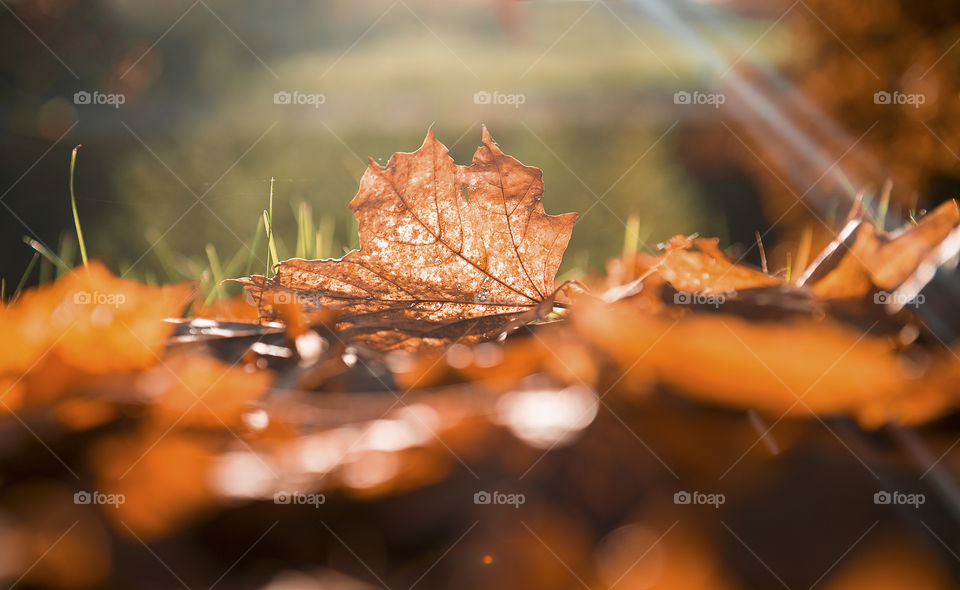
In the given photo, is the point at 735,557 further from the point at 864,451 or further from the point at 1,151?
the point at 1,151

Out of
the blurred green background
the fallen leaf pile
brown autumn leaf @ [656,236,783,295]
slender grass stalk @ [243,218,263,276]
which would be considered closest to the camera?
the fallen leaf pile

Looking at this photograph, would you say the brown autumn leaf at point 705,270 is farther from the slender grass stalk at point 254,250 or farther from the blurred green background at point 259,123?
the blurred green background at point 259,123

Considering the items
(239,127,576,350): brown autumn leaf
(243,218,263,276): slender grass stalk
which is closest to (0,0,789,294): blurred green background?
(243,218,263,276): slender grass stalk

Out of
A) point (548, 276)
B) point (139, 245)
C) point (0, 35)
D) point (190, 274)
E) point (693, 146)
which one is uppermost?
A: point (0, 35)

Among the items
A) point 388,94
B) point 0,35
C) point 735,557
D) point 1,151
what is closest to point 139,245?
point 1,151

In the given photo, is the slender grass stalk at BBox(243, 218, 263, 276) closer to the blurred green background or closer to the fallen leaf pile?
the fallen leaf pile

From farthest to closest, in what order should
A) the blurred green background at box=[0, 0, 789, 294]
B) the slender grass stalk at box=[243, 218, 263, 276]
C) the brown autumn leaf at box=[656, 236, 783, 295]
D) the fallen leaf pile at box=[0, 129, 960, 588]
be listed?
the blurred green background at box=[0, 0, 789, 294] → the slender grass stalk at box=[243, 218, 263, 276] → the brown autumn leaf at box=[656, 236, 783, 295] → the fallen leaf pile at box=[0, 129, 960, 588]

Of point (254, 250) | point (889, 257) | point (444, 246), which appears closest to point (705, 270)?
point (889, 257)
